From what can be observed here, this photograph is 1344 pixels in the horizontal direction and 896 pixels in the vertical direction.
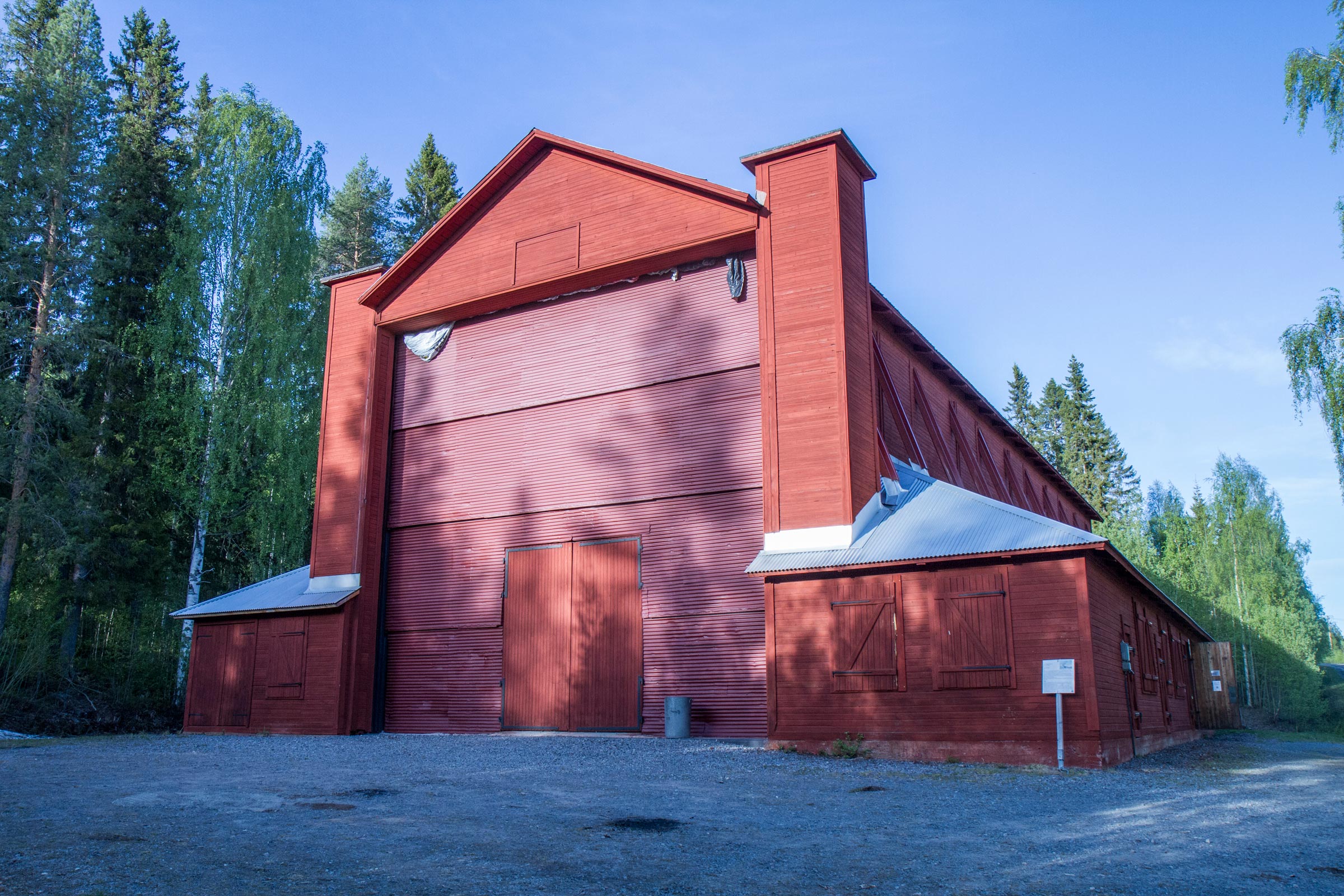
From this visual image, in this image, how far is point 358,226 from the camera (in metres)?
41.9

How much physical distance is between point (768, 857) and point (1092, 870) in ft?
6.96

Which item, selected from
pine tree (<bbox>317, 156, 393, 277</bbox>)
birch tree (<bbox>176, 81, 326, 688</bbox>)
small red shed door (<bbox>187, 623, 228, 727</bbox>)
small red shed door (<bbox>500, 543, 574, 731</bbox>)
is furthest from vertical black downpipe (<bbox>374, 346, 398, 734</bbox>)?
pine tree (<bbox>317, 156, 393, 277</bbox>)

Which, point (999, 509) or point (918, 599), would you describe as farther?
point (999, 509)

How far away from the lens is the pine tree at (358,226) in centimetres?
4131

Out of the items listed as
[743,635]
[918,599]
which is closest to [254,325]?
[743,635]

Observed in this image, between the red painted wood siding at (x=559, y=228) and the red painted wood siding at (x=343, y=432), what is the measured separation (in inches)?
42.7

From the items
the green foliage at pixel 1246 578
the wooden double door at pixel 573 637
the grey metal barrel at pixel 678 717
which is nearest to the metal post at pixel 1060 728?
the grey metal barrel at pixel 678 717

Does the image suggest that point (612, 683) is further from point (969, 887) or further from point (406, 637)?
point (969, 887)

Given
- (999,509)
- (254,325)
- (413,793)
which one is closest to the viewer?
(413,793)

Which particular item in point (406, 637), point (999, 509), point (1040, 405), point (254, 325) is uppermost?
point (1040, 405)

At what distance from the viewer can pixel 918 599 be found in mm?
14766

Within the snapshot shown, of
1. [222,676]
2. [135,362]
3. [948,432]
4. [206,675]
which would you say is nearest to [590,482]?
[222,676]

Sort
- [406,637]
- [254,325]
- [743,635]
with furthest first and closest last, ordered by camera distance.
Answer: [254,325]
[406,637]
[743,635]

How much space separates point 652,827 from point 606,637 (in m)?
10.5
